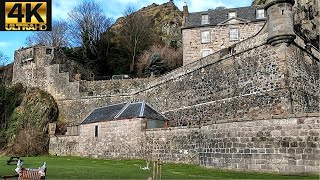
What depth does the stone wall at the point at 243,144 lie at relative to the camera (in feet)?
48.1

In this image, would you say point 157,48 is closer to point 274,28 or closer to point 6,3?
point 274,28

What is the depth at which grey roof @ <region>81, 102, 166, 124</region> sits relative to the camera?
26.6 m

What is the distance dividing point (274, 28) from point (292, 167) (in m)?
9.07

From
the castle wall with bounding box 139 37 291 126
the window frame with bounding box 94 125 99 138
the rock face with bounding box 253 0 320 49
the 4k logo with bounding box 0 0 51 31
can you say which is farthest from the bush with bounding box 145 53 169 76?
the 4k logo with bounding box 0 0 51 31

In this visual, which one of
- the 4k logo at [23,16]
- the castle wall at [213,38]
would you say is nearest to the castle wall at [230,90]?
the castle wall at [213,38]

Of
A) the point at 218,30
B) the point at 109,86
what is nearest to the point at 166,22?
the point at 218,30

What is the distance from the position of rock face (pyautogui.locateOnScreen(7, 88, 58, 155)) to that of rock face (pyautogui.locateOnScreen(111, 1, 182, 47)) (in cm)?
2202

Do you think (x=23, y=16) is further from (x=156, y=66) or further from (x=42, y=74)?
(x=42, y=74)

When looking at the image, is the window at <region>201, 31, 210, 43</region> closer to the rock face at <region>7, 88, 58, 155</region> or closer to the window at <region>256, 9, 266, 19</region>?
the window at <region>256, 9, 266, 19</region>

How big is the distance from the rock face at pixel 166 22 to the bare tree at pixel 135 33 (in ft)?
8.74

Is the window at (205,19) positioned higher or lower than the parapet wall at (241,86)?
higher

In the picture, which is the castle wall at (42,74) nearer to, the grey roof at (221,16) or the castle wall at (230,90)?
the castle wall at (230,90)

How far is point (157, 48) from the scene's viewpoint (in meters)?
49.4

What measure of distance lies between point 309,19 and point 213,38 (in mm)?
10101
